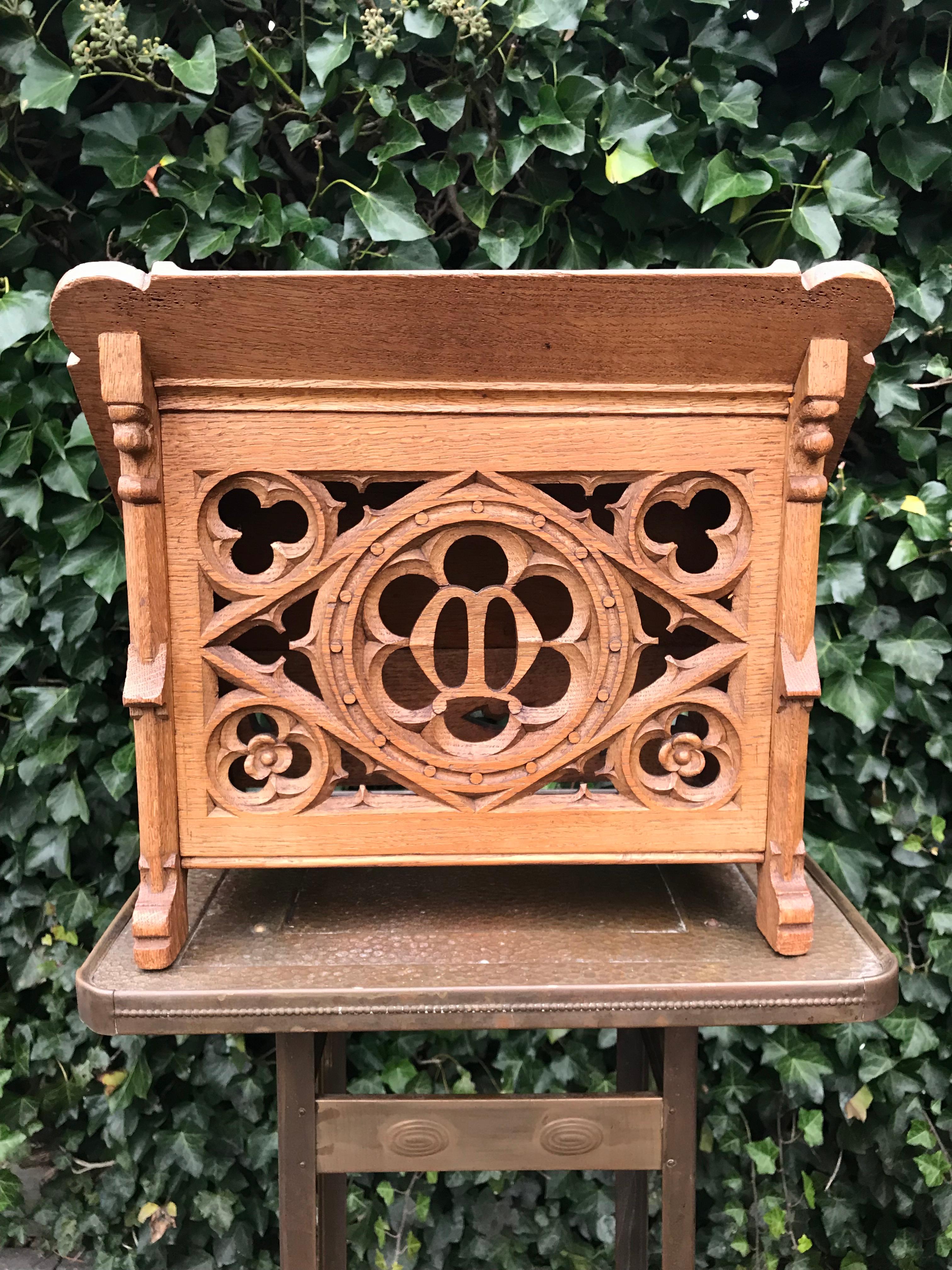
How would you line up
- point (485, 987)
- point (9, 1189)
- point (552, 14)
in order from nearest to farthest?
→ point (485, 987)
point (552, 14)
point (9, 1189)

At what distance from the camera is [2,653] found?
4.56 feet

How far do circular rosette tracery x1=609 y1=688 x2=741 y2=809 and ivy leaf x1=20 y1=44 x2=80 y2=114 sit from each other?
41.8 inches

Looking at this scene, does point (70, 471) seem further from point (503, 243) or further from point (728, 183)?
point (728, 183)

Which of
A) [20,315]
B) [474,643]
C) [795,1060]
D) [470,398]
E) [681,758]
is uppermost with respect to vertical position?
[20,315]

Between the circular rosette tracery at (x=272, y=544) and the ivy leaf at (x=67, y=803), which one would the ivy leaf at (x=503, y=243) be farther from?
the ivy leaf at (x=67, y=803)

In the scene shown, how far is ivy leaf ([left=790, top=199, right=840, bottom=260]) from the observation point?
4.04 ft

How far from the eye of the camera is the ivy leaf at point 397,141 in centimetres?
123

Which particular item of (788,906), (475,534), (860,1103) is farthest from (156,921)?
Result: (860,1103)

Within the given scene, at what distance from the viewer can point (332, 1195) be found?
119 cm

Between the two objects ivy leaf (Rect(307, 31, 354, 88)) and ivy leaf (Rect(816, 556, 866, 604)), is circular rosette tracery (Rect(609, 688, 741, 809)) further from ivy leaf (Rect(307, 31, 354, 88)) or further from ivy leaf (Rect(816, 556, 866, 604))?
ivy leaf (Rect(307, 31, 354, 88))

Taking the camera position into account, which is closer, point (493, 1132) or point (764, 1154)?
point (493, 1132)

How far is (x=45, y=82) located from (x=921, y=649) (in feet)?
4.56

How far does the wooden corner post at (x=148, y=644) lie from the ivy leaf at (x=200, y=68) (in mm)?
651

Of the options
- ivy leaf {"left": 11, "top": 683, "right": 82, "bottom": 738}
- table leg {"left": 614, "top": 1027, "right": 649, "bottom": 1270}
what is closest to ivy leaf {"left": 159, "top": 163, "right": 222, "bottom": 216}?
ivy leaf {"left": 11, "top": 683, "right": 82, "bottom": 738}
